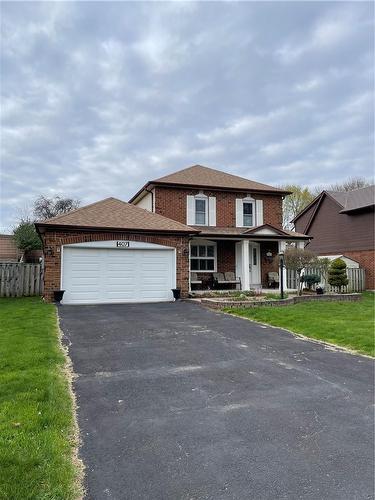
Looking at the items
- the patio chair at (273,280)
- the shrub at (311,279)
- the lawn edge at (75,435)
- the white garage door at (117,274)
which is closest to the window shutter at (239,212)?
the patio chair at (273,280)

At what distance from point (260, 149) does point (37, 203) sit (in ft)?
79.4

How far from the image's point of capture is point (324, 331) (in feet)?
30.3

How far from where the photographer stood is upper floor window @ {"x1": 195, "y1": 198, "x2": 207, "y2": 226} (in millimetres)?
20578

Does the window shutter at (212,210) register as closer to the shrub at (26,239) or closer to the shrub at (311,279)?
the shrub at (311,279)

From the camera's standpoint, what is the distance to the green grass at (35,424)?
9.02 ft

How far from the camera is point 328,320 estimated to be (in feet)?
35.0

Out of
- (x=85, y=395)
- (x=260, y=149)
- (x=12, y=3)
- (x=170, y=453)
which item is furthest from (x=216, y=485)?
(x=260, y=149)

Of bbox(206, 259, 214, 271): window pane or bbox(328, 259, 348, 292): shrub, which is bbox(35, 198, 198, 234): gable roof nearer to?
bbox(206, 259, 214, 271): window pane

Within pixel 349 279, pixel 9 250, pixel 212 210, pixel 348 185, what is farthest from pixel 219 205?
pixel 348 185

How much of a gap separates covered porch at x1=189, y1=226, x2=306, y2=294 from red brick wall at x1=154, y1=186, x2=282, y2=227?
1465 mm

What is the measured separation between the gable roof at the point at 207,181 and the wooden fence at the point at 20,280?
7.13 m

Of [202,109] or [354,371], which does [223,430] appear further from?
[202,109]

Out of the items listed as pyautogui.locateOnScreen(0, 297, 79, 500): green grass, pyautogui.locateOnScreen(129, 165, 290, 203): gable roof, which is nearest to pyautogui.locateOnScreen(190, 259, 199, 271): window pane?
pyautogui.locateOnScreen(129, 165, 290, 203): gable roof

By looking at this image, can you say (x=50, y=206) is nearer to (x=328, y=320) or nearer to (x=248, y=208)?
(x=248, y=208)
